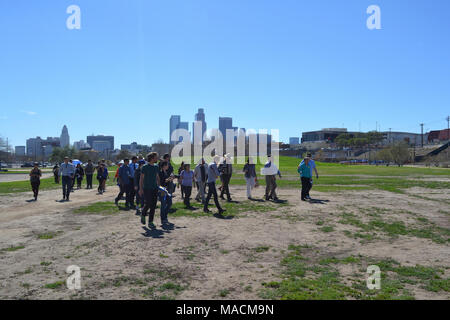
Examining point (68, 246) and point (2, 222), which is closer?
point (68, 246)

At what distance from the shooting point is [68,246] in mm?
7086

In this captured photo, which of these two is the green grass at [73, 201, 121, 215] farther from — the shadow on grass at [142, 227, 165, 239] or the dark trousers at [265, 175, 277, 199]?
the dark trousers at [265, 175, 277, 199]

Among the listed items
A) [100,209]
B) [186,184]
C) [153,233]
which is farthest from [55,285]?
[186,184]

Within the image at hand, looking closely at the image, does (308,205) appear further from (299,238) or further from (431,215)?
(299,238)

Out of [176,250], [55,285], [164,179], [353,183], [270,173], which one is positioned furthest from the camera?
[353,183]

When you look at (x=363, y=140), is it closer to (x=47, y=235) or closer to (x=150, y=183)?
(x=150, y=183)

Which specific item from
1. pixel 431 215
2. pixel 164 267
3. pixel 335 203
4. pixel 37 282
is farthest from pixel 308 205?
pixel 37 282

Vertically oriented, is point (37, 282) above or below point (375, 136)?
below

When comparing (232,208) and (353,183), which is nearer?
(232,208)

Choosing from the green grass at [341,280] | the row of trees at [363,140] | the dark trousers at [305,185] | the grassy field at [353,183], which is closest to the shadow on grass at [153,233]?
the green grass at [341,280]

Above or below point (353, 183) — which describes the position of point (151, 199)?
above

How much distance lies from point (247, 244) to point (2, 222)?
7754 millimetres
